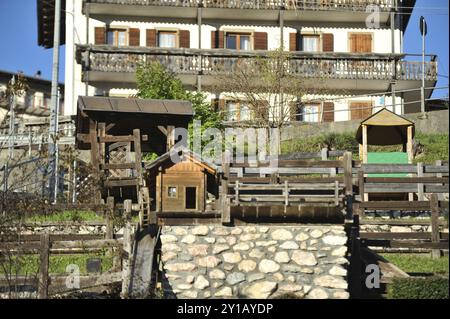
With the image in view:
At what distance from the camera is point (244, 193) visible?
15.1m

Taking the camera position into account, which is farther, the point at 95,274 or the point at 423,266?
the point at 423,266

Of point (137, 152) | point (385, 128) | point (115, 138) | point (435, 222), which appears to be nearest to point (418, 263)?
point (435, 222)

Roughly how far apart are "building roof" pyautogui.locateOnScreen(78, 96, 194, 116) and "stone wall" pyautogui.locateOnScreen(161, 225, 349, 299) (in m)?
4.98

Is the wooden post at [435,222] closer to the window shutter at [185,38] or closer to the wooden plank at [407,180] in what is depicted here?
the wooden plank at [407,180]

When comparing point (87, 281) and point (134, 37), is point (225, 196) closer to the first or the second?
point (87, 281)

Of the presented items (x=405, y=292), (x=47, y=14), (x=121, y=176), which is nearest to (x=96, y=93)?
(x=47, y=14)

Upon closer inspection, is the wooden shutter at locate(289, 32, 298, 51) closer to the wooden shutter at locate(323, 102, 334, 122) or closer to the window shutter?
the wooden shutter at locate(323, 102, 334, 122)

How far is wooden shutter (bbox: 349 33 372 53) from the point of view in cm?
3284

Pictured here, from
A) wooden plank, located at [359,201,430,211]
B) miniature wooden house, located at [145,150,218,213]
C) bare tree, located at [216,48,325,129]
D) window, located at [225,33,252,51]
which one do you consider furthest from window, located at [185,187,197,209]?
window, located at [225,33,252,51]

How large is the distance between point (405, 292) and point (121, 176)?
7496 mm

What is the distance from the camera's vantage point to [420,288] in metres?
13.1

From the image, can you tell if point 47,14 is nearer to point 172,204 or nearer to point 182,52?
point 182,52

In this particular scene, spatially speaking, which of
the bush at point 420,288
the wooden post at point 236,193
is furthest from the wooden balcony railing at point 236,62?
the bush at point 420,288

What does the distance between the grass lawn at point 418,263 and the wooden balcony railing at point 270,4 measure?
54.3 feet
